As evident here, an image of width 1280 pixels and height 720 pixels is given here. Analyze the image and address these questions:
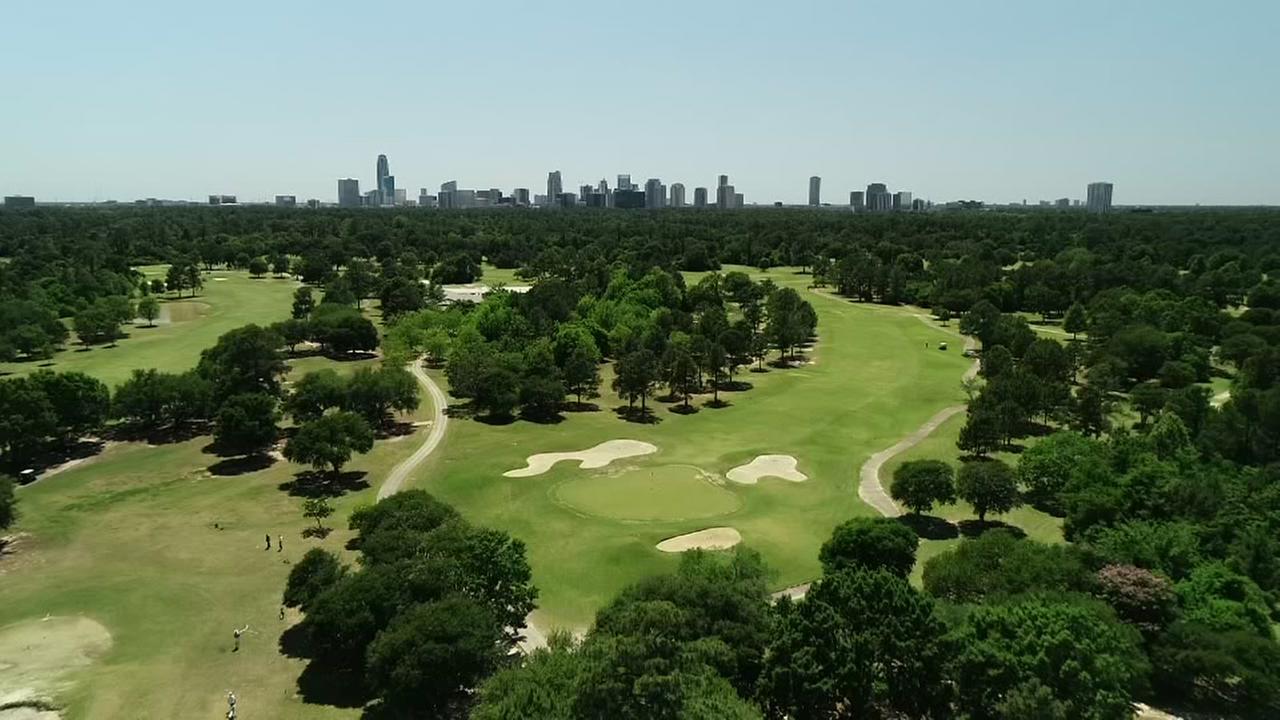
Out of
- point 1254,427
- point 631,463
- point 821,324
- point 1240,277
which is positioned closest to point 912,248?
point 1240,277

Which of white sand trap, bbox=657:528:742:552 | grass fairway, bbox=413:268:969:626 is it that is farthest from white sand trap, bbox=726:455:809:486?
white sand trap, bbox=657:528:742:552

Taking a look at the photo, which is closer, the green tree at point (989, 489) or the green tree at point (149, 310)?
the green tree at point (989, 489)

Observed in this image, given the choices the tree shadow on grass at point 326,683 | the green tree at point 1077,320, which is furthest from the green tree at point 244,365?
the green tree at point 1077,320

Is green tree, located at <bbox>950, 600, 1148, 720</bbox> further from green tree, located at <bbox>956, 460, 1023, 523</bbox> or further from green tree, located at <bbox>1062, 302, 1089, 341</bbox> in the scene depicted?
green tree, located at <bbox>1062, 302, 1089, 341</bbox>

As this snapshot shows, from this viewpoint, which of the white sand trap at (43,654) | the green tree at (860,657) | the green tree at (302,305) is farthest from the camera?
the green tree at (302,305)

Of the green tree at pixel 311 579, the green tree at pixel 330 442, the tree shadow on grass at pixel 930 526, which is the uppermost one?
the green tree at pixel 330 442

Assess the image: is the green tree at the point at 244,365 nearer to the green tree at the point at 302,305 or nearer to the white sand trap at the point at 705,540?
the green tree at the point at 302,305

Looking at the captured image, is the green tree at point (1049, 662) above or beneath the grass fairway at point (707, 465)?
above
